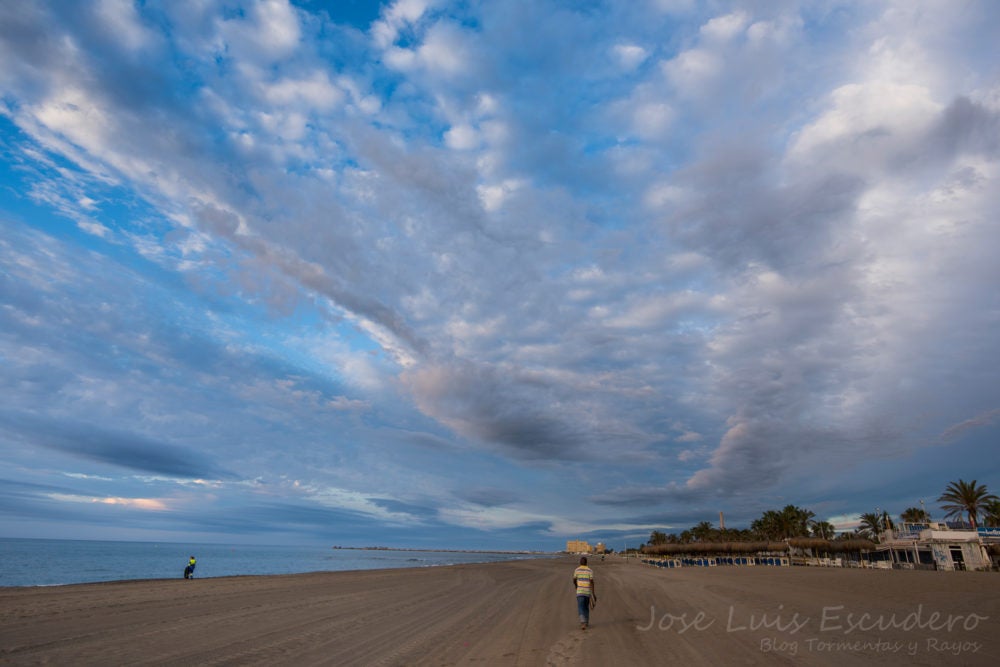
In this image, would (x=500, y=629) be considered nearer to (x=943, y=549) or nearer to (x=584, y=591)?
(x=584, y=591)

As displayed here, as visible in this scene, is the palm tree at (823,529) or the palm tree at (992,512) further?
the palm tree at (823,529)

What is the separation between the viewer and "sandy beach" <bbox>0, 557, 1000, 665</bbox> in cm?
1152

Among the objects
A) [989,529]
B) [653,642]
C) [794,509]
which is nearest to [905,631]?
[653,642]

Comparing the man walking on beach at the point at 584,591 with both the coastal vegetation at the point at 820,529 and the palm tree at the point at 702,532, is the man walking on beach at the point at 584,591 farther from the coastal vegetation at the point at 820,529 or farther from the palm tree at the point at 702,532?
the palm tree at the point at 702,532

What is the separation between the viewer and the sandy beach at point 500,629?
1152 centimetres

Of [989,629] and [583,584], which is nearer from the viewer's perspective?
[989,629]

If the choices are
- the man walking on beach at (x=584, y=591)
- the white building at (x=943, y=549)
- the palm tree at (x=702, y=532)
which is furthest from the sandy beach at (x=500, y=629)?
the palm tree at (x=702, y=532)

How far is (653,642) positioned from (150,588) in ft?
91.1

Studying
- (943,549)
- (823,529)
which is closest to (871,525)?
(823,529)

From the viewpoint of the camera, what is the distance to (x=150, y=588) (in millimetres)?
27656

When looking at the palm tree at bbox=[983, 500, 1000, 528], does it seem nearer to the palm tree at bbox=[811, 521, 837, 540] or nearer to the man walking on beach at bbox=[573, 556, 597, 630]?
the palm tree at bbox=[811, 521, 837, 540]

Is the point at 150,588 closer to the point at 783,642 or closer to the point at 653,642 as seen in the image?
the point at 653,642

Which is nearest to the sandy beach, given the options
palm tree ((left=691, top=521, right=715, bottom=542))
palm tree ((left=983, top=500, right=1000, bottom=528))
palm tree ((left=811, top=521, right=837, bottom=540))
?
palm tree ((left=983, top=500, right=1000, bottom=528))

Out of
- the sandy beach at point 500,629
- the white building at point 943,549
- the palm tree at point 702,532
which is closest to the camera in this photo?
the sandy beach at point 500,629
